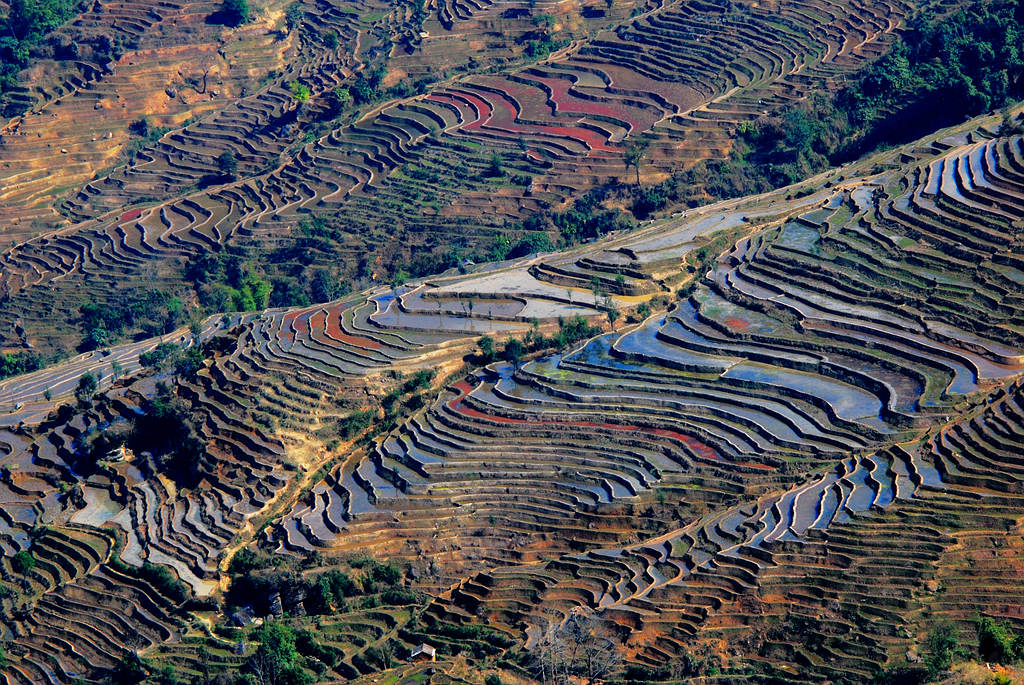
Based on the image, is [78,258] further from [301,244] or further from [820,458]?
[820,458]

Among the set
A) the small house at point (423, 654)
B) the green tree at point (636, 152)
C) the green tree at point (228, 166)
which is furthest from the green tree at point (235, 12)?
the small house at point (423, 654)

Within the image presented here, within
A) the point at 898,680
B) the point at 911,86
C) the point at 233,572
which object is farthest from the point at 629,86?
the point at 898,680

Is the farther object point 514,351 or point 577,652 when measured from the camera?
point 514,351

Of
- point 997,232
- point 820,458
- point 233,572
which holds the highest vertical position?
point 997,232

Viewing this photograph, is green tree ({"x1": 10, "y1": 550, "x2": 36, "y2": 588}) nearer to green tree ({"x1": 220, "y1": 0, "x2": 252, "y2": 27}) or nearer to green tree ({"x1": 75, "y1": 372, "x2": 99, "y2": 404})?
green tree ({"x1": 75, "y1": 372, "x2": 99, "y2": 404})

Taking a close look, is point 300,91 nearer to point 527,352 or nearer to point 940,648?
point 527,352

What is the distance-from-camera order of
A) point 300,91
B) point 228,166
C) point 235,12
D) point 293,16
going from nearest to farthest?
point 228,166
point 300,91
point 235,12
point 293,16

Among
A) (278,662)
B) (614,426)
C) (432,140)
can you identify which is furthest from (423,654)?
(432,140)
